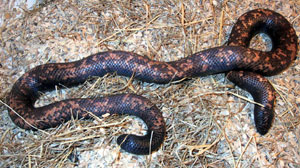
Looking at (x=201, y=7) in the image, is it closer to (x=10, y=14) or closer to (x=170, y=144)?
(x=170, y=144)

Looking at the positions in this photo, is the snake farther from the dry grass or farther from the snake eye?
the snake eye

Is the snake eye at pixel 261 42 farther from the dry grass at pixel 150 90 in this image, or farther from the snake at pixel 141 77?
the snake at pixel 141 77

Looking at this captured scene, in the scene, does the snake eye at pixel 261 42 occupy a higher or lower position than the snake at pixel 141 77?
higher

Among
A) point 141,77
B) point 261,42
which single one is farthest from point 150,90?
point 261,42

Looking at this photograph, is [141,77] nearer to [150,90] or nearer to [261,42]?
[150,90]

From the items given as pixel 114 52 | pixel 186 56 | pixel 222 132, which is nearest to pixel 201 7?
pixel 186 56

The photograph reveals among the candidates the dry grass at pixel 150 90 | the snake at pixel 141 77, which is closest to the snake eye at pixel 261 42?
the dry grass at pixel 150 90
